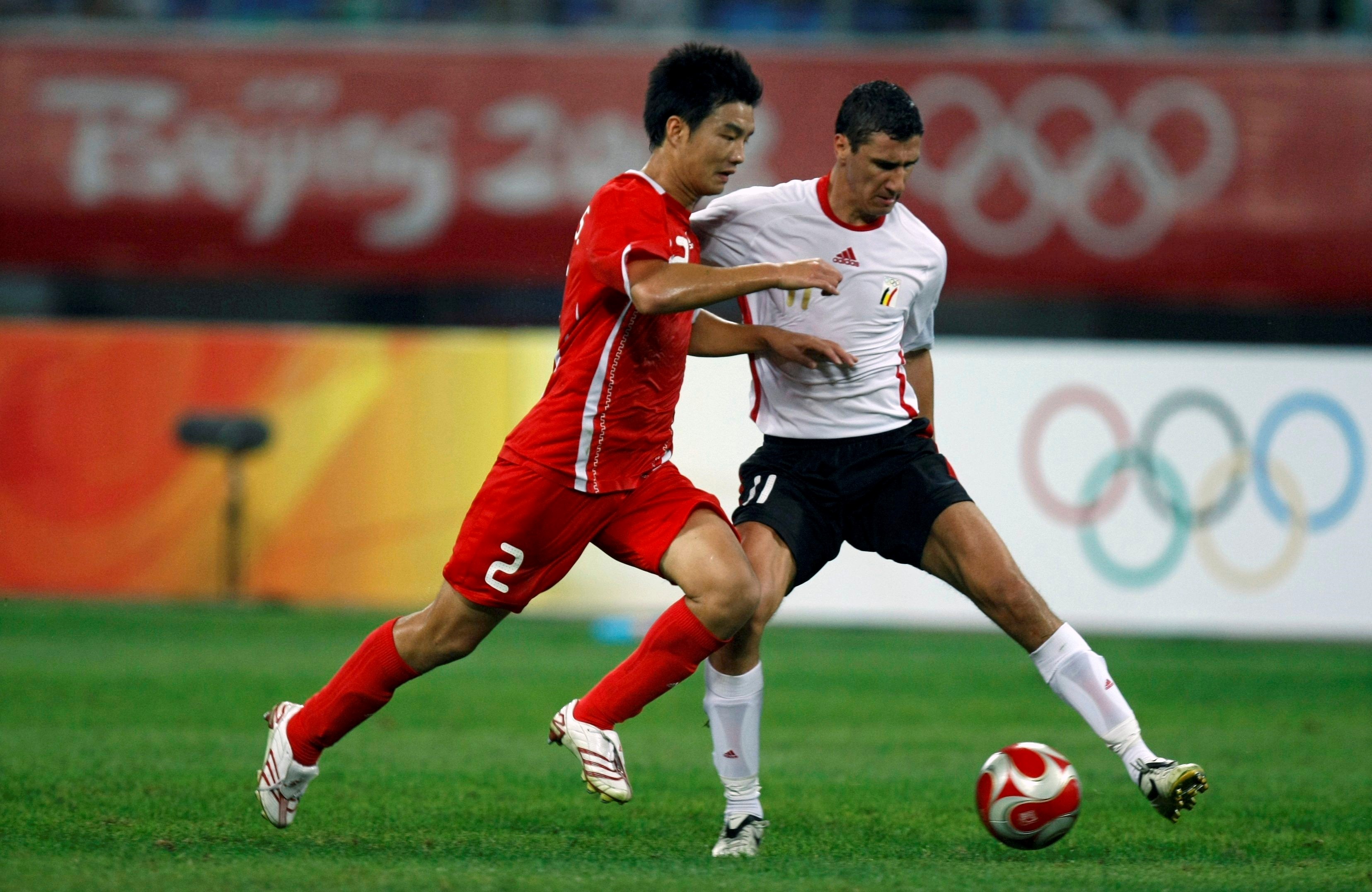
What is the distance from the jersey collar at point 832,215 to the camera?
17.4 feet

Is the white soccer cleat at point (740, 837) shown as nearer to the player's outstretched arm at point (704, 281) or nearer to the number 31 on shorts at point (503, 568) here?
the number 31 on shorts at point (503, 568)

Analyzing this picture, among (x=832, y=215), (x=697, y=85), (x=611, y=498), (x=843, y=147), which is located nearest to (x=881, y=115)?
(x=843, y=147)

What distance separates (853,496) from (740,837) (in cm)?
113

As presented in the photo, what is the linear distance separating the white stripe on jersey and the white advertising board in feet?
22.4

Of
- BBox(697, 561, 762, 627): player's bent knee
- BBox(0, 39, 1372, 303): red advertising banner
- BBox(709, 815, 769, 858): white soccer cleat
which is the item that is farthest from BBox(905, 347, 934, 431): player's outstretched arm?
BBox(0, 39, 1372, 303): red advertising banner

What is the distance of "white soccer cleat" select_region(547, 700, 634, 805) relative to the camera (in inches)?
175

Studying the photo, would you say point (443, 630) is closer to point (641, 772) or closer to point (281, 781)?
point (281, 781)

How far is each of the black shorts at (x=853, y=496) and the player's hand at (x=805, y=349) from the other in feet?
1.17

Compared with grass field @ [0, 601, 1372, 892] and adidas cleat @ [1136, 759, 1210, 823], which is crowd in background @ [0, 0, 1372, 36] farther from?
adidas cleat @ [1136, 759, 1210, 823]

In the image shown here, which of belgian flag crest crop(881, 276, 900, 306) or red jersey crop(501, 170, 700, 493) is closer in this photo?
red jersey crop(501, 170, 700, 493)

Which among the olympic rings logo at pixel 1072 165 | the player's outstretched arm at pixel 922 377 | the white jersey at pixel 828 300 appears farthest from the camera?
the olympic rings logo at pixel 1072 165

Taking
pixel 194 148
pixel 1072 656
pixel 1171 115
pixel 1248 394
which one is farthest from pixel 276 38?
pixel 1072 656

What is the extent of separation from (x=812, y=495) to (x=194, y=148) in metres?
11.7

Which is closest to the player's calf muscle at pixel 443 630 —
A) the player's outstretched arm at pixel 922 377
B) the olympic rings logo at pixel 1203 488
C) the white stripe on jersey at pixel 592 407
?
the white stripe on jersey at pixel 592 407
